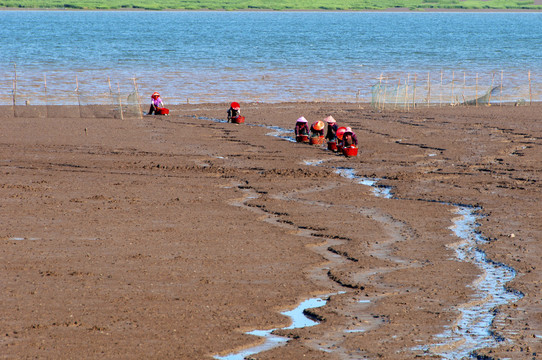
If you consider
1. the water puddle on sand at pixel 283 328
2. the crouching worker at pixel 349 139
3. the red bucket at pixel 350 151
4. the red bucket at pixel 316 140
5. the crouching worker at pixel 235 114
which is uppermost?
the crouching worker at pixel 235 114

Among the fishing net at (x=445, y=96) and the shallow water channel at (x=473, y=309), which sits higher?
the fishing net at (x=445, y=96)

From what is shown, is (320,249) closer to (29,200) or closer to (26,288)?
(26,288)

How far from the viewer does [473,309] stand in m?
9.68

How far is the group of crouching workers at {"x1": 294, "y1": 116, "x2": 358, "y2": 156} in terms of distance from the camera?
876 inches

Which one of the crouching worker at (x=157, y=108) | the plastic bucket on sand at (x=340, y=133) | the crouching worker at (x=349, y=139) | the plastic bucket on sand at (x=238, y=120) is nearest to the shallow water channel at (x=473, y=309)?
the crouching worker at (x=349, y=139)

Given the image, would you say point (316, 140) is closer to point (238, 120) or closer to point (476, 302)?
point (238, 120)

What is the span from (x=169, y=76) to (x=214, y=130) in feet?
99.4

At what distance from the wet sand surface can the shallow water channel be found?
0.28 feet

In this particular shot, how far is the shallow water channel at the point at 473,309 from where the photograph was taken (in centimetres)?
835

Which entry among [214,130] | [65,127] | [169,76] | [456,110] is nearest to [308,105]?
[456,110]

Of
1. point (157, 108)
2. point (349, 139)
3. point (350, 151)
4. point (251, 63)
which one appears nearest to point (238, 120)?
point (157, 108)

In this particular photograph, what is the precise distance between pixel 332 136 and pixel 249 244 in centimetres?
1139

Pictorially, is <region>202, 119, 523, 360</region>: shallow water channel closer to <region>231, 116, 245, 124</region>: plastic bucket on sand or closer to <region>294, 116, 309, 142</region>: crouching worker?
<region>294, 116, 309, 142</region>: crouching worker

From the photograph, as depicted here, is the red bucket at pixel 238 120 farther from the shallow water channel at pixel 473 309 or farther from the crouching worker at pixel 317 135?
the shallow water channel at pixel 473 309
